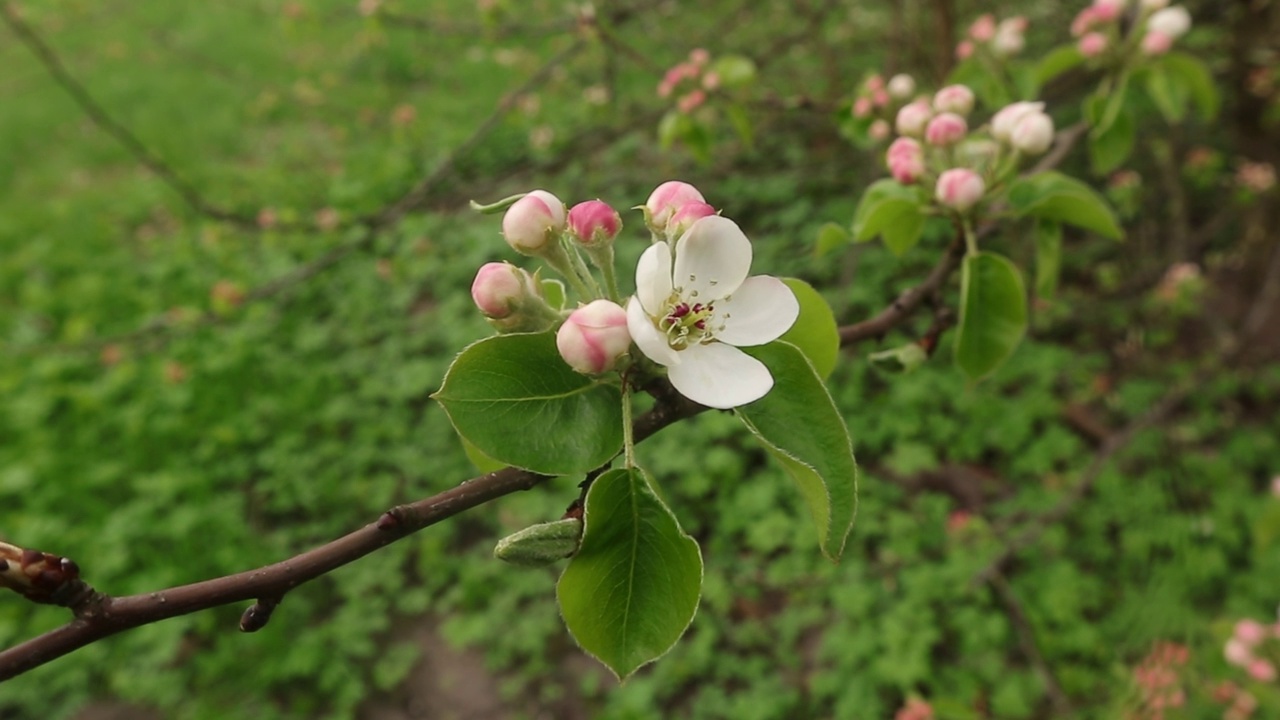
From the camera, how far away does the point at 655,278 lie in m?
0.76

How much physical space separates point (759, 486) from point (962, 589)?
0.77 metres

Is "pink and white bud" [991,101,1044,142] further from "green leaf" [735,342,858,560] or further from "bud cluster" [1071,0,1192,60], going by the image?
"green leaf" [735,342,858,560]

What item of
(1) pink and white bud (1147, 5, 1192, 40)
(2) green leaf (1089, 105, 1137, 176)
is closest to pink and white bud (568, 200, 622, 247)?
(2) green leaf (1089, 105, 1137, 176)

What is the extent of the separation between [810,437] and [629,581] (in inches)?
8.0

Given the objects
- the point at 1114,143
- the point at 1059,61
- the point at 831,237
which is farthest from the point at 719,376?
the point at 1059,61

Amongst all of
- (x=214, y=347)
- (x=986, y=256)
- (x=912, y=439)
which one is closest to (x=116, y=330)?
(x=214, y=347)

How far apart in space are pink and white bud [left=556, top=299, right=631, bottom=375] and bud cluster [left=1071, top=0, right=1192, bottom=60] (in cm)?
141

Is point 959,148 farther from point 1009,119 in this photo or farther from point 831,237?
point 831,237

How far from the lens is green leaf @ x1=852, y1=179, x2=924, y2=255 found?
115cm

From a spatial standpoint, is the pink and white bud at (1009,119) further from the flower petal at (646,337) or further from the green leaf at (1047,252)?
the flower petal at (646,337)

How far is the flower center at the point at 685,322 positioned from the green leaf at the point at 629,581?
168 mm

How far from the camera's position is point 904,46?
3043 mm

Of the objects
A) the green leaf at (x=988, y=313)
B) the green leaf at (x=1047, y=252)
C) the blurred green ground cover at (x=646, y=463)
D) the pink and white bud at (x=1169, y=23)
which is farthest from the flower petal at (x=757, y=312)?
the blurred green ground cover at (x=646, y=463)

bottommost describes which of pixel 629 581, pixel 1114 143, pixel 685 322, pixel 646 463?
pixel 646 463
